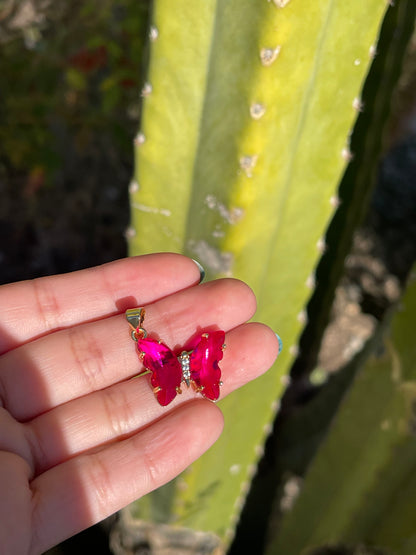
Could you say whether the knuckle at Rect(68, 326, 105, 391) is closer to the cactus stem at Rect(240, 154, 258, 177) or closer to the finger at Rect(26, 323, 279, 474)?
the finger at Rect(26, 323, 279, 474)

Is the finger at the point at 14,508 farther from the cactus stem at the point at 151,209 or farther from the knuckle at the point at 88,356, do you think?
the cactus stem at the point at 151,209

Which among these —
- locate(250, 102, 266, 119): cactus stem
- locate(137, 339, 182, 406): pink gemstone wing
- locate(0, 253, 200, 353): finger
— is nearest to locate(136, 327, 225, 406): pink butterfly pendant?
locate(137, 339, 182, 406): pink gemstone wing

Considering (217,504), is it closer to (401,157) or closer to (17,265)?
(17,265)

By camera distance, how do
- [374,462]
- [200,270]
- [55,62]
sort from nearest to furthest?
1. [200,270]
2. [374,462]
3. [55,62]

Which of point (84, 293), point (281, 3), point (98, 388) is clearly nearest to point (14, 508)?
point (98, 388)

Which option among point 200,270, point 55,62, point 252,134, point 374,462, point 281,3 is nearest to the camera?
point 281,3

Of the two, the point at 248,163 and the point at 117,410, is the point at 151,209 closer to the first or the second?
the point at 248,163
